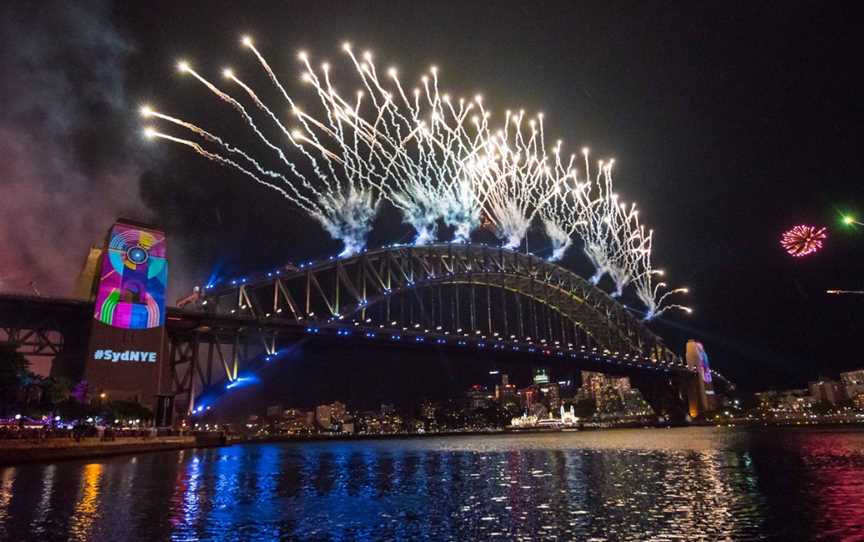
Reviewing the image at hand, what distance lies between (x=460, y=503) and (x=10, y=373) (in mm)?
37850

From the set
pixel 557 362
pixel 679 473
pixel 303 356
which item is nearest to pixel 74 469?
pixel 679 473

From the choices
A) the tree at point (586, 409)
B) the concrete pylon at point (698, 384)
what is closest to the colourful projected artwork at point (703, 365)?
the concrete pylon at point (698, 384)

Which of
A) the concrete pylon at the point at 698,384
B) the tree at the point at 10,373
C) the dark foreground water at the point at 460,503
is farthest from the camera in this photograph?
the concrete pylon at the point at 698,384

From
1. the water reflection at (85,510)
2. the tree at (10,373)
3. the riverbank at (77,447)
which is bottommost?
the water reflection at (85,510)

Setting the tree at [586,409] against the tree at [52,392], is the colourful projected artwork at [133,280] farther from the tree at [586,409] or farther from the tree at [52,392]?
the tree at [586,409]

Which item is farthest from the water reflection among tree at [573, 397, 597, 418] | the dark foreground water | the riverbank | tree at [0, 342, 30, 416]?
tree at [573, 397, 597, 418]

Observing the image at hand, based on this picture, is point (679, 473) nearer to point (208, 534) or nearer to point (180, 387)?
point (208, 534)

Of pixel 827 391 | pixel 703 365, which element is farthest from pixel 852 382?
pixel 703 365

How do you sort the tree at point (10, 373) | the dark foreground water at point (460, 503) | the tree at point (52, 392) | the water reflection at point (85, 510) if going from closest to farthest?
the dark foreground water at point (460, 503) < the water reflection at point (85, 510) < the tree at point (10, 373) < the tree at point (52, 392)

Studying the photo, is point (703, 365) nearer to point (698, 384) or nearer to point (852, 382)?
point (698, 384)

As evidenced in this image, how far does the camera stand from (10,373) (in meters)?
42.1

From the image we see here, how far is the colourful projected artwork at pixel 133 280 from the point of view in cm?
5606

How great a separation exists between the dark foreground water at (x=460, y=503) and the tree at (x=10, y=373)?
16.4 m

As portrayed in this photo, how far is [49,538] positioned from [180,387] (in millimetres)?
52123
